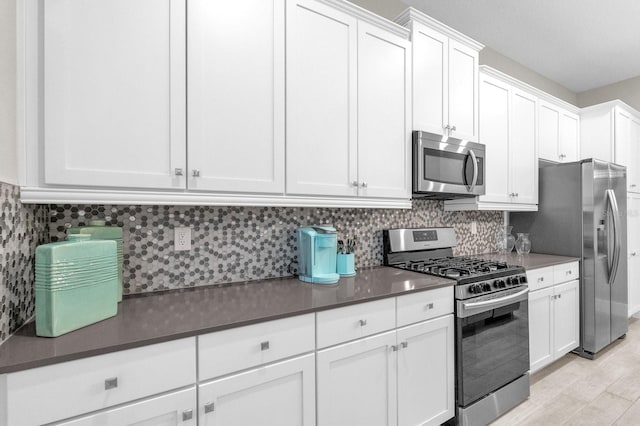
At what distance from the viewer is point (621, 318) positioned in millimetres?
3316

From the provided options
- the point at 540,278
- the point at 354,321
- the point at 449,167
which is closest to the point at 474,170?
the point at 449,167

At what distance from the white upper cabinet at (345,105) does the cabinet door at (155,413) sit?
1.03 metres

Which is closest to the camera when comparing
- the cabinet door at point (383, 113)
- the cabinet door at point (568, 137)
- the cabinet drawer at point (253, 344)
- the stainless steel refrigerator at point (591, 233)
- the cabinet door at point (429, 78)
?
the cabinet drawer at point (253, 344)

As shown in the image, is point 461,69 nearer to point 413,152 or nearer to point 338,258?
point 413,152

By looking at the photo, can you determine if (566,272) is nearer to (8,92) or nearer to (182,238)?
(182,238)

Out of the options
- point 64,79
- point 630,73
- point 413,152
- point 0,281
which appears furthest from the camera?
point 630,73

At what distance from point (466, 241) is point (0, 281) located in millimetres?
3228

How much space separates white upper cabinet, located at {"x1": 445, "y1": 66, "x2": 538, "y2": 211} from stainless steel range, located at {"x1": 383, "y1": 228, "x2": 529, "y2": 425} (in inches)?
29.3

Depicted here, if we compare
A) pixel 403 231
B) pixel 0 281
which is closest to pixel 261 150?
pixel 0 281

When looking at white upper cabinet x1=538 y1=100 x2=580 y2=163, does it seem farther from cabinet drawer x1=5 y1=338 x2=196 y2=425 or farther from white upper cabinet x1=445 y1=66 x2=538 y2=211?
cabinet drawer x1=5 y1=338 x2=196 y2=425

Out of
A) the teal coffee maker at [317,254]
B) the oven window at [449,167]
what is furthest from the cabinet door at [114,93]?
the oven window at [449,167]

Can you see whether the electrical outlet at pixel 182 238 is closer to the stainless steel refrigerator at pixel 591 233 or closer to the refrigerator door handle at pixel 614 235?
the stainless steel refrigerator at pixel 591 233

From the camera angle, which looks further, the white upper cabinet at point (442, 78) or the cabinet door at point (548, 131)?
the cabinet door at point (548, 131)

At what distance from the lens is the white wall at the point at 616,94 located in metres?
4.19
